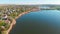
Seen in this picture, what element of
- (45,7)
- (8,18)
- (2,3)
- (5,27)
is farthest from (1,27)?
(45,7)

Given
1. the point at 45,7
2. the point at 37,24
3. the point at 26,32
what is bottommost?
the point at 26,32

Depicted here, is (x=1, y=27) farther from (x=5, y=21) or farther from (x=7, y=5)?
(x=7, y=5)

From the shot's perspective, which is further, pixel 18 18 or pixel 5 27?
pixel 18 18

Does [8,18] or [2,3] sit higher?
[2,3]

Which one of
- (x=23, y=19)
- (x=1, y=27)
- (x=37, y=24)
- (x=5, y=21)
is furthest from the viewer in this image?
(x=23, y=19)


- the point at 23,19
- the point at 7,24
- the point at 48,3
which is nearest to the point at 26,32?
the point at 7,24

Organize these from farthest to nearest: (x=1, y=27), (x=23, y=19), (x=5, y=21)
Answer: (x=23, y=19) → (x=5, y=21) → (x=1, y=27)
